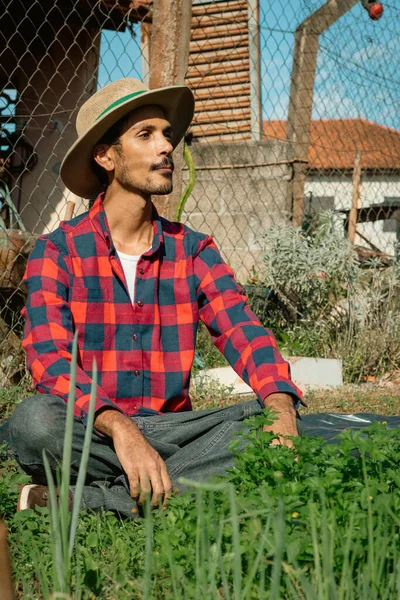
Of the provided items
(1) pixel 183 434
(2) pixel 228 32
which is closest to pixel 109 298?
(1) pixel 183 434

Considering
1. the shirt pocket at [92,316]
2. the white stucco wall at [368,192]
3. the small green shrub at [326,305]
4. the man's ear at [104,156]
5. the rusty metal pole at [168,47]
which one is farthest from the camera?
the white stucco wall at [368,192]

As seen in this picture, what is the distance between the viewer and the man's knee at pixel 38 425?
2.74 meters

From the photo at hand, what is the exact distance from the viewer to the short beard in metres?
3.21

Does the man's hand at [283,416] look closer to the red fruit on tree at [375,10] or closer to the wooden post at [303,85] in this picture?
the wooden post at [303,85]

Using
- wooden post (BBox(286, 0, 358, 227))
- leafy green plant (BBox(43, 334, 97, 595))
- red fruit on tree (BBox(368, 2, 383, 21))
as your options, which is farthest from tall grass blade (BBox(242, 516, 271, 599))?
red fruit on tree (BBox(368, 2, 383, 21))

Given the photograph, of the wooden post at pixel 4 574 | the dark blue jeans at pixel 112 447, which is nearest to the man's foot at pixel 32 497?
the dark blue jeans at pixel 112 447

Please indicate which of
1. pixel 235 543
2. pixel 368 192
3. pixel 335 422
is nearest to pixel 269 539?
pixel 235 543

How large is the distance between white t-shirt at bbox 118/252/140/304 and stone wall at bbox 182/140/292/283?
159 inches

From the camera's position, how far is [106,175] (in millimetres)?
3488

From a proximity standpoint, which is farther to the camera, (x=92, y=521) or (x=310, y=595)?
(x=92, y=521)

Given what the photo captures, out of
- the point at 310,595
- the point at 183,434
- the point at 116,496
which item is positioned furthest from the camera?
the point at 183,434

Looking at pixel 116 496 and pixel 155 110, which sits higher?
pixel 155 110

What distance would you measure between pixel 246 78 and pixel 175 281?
797 cm

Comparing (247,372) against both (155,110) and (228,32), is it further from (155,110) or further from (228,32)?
(228,32)
